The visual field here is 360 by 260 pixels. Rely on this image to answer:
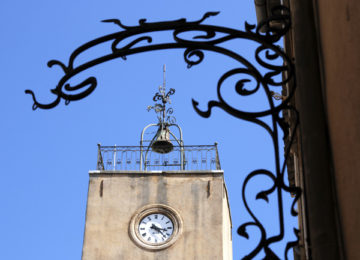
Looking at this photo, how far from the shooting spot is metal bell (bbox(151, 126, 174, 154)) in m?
26.4

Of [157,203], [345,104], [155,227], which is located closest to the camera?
[345,104]

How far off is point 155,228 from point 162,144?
2.42 m

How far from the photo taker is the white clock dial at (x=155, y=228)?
1030 inches

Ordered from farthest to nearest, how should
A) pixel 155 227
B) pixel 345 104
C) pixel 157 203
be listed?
pixel 157 203 < pixel 155 227 < pixel 345 104

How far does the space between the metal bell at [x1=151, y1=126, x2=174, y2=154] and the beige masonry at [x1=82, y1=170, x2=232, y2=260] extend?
0.67 metres

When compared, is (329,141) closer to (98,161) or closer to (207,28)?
(207,28)

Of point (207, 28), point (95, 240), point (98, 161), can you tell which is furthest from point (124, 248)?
point (207, 28)

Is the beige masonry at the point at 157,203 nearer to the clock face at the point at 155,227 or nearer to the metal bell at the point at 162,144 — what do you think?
the clock face at the point at 155,227

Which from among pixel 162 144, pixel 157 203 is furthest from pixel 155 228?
pixel 162 144

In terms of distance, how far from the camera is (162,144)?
86.4 ft

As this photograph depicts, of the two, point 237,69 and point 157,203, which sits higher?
point 157,203

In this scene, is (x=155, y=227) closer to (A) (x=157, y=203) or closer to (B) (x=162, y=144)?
(A) (x=157, y=203)

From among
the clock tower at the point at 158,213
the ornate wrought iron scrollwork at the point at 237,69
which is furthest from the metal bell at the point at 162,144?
the ornate wrought iron scrollwork at the point at 237,69

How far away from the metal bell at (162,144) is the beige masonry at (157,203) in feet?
2.21
